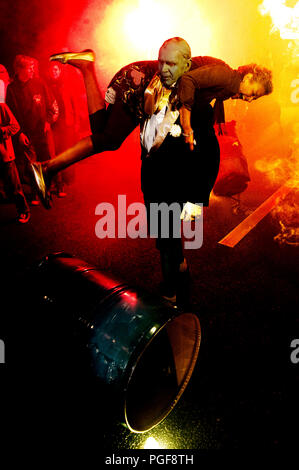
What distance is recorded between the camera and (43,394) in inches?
97.7

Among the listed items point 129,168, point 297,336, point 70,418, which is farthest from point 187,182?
point 129,168

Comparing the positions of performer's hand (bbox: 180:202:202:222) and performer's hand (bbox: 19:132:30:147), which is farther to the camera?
performer's hand (bbox: 19:132:30:147)

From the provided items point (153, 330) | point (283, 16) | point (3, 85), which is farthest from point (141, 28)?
point (153, 330)

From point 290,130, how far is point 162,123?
29.7 ft

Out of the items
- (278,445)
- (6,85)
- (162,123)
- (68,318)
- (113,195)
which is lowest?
(278,445)

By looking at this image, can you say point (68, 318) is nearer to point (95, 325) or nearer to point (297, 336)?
point (95, 325)

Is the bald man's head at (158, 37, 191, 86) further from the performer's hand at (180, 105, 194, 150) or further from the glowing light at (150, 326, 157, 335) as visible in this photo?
the glowing light at (150, 326, 157, 335)

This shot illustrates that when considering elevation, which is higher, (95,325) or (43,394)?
(95,325)
